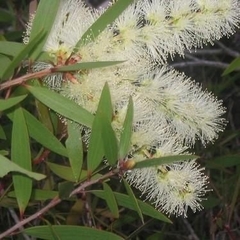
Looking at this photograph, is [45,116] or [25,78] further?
[45,116]

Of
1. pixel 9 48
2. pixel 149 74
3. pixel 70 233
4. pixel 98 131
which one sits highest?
pixel 9 48

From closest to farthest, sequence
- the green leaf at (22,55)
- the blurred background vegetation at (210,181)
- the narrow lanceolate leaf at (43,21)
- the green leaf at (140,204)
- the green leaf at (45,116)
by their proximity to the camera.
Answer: the green leaf at (22,55) < the narrow lanceolate leaf at (43,21) < the green leaf at (140,204) < the green leaf at (45,116) < the blurred background vegetation at (210,181)

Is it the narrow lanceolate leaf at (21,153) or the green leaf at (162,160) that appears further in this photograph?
the narrow lanceolate leaf at (21,153)

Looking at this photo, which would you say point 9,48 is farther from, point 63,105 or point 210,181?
point 210,181

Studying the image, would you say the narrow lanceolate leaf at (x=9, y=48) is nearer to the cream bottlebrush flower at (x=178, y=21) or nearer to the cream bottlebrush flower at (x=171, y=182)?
the cream bottlebrush flower at (x=178, y=21)

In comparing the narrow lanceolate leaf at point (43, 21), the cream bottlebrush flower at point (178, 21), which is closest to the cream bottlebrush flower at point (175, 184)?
the cream bottlebrush flower at point (178, 21)

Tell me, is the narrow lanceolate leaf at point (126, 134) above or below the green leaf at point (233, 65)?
below

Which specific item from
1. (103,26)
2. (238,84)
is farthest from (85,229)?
(238,84)

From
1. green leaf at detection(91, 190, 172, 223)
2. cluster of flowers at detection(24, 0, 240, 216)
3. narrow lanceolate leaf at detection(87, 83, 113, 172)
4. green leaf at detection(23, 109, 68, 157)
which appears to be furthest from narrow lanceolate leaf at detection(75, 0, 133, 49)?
green leaf at detection(91, 190, 172, 223)

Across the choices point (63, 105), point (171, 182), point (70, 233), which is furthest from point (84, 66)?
point (70, 233)
